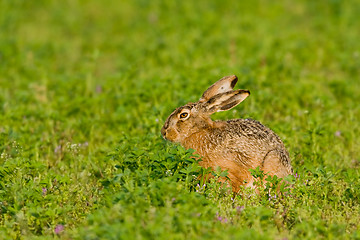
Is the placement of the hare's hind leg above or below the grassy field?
above

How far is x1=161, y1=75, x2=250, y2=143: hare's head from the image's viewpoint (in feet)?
22.3

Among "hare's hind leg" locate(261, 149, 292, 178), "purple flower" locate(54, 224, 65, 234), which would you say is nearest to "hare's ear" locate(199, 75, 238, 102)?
"hare's hind leg" locate(261, 149, 292, 178)

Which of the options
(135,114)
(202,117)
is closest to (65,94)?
(135,114)

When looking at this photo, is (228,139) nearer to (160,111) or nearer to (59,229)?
(160,111)

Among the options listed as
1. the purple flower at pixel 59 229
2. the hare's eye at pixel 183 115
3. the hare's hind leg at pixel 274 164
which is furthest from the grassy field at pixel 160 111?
the hare's eye at pixel 183 115

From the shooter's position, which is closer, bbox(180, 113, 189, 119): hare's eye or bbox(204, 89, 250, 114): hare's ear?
bbox(204, 89, 250, 114): hare's ear

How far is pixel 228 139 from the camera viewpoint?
6410 millimetres

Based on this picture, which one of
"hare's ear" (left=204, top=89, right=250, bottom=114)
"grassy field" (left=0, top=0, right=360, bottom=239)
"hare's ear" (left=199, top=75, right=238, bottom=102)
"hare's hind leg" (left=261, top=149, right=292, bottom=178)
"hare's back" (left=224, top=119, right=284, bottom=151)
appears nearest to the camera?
"grassy field" (left=0, top=0, right=360, bottom=239)

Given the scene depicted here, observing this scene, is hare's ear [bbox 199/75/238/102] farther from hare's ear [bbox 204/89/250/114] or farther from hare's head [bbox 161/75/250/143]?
hare's ear [bbox 204/89/250/114]

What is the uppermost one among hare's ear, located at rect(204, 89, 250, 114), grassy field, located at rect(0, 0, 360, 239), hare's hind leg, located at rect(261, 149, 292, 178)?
hare's ear, located at rect(204, 89, 250, 114)

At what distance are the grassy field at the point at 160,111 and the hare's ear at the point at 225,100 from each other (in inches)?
30.3

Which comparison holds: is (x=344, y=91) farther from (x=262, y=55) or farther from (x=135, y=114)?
(x=135, y=114)

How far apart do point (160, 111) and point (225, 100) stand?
53.8 inches

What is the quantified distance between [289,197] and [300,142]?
7.11 feet
